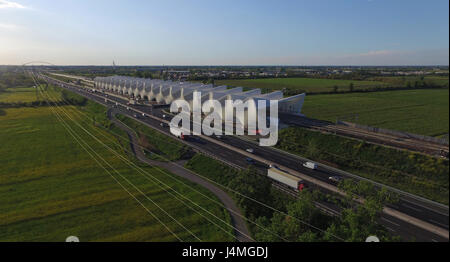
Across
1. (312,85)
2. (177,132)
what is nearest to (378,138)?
(177,132)

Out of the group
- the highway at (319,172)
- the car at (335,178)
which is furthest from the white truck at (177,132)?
the car at (335,178)

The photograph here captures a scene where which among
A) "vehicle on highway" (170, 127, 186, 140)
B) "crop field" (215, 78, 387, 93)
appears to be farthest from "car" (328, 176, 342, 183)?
"crop field" (215, 78, 387, 93)

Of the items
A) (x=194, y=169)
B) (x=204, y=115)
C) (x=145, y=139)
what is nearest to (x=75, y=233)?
(x=194, y=169)

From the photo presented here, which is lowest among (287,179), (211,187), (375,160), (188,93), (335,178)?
(211,187)

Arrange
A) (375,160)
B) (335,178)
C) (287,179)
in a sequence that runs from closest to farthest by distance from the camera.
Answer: (287,179), (335,178), (375,160)

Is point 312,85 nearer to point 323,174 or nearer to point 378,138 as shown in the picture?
point 378,138

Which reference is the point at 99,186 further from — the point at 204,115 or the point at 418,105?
the point at 418,105

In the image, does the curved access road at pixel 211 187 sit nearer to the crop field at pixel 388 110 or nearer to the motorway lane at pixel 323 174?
the motorway lane at pixel 323 174
